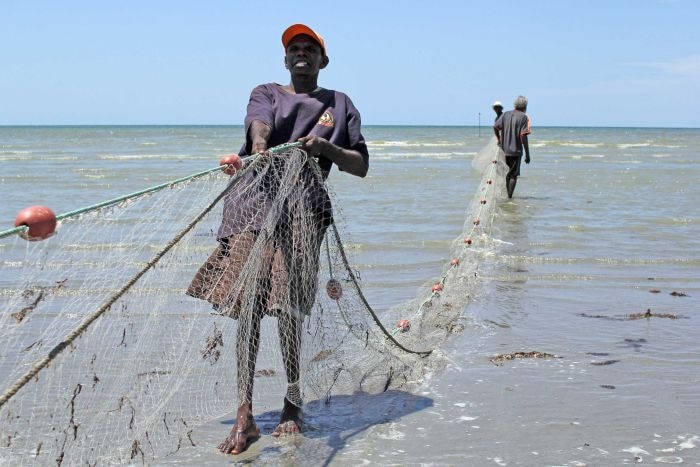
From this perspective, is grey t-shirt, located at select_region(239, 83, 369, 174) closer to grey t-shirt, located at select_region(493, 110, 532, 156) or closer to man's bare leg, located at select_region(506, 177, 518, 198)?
grey t-shirt, located at select_region(493, 110, 532, 156)

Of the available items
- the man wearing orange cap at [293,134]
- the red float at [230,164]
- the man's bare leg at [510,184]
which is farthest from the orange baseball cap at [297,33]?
the man's bare leg at [510,184]

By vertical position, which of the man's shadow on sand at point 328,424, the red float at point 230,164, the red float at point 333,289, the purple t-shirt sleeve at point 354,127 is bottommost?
the man's shadow on sand at point 328,424

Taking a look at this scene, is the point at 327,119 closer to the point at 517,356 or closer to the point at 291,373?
the point at 291,373

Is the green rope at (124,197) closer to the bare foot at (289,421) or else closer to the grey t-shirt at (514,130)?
the bare foot at (289,421)

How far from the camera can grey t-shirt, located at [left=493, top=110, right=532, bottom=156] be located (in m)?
12.1

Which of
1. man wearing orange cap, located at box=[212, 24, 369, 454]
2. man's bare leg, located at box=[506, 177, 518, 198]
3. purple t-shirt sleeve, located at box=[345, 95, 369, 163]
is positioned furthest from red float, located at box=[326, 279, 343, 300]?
man's bare leg, located at box=[506, 177, 518, 198]

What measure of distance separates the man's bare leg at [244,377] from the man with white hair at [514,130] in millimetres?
9394

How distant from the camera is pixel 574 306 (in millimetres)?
5953

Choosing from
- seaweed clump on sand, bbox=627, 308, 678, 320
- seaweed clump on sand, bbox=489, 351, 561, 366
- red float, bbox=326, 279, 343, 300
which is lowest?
seaweed clump on sand, bbox=489, 351, 561, 366

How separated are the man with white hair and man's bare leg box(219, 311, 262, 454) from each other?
939cm

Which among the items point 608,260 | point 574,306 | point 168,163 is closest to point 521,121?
point 608,260

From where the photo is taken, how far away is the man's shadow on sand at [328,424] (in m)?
3.23

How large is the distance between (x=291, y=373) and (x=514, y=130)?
9.35m

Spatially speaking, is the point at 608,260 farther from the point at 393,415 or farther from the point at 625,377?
the point at 393,415
